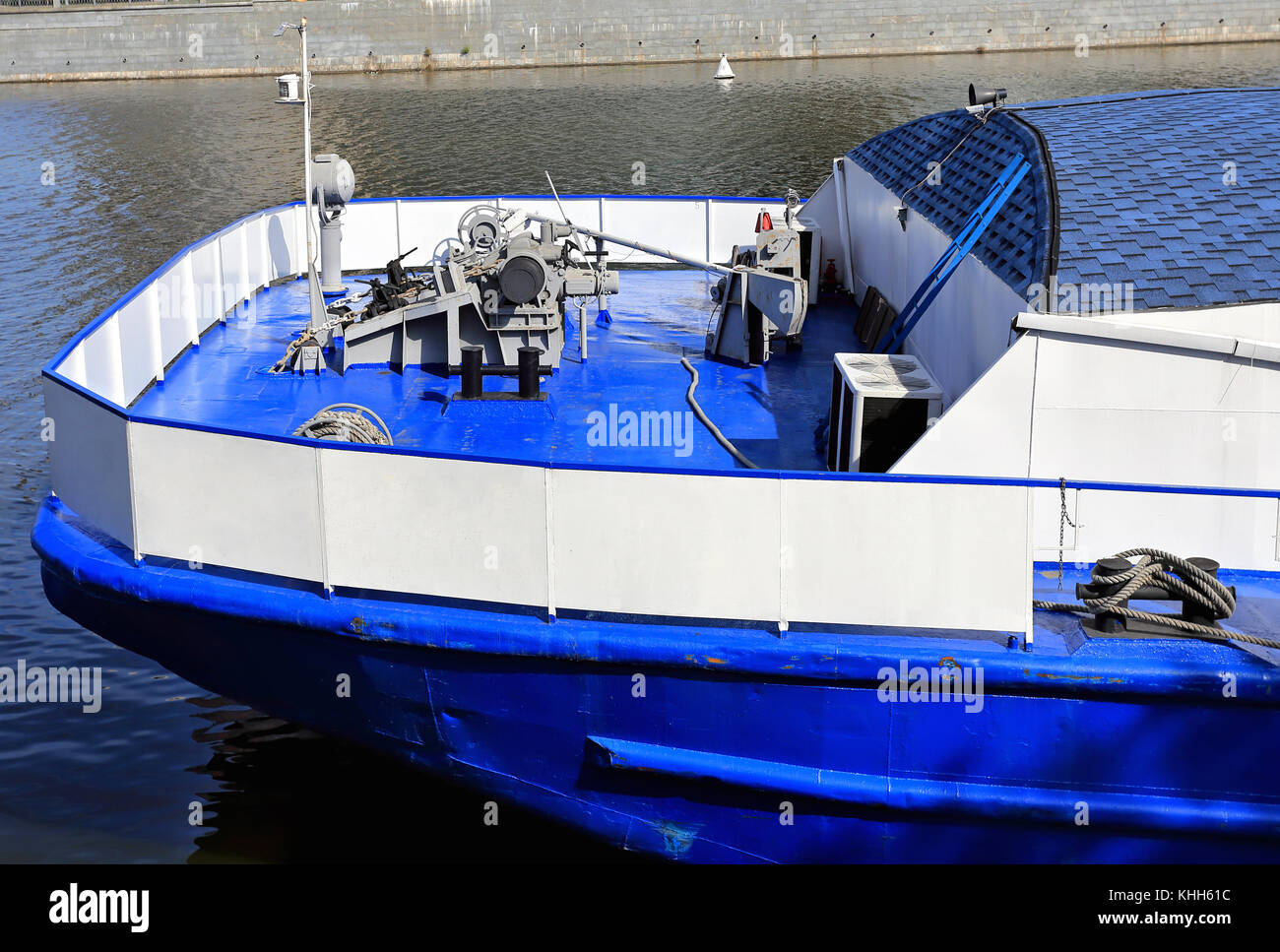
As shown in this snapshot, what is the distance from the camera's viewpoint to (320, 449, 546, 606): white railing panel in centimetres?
738

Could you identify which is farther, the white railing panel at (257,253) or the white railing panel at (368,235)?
the white railing panel at (368,235)

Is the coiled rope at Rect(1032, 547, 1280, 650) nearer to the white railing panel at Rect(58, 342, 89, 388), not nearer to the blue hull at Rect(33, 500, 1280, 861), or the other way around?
the blue hull at Rect(33, 500, 1280, 861)

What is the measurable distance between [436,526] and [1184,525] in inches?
163

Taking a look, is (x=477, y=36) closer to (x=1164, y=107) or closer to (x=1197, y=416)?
(x=1164, y=107)

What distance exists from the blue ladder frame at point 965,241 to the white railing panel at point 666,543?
366 centimetres

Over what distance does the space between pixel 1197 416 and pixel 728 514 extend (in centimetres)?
292

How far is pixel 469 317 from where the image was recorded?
12172 millimetres

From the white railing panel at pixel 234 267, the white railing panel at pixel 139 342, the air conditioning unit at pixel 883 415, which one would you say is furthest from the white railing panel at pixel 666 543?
the white railing panel at pixel 234 267

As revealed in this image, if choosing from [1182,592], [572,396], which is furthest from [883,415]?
[572,396]

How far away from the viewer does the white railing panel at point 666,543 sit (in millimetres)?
7137

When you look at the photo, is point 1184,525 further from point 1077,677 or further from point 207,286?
point 207,286

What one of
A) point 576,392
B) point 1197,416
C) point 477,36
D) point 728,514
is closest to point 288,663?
point 728,514

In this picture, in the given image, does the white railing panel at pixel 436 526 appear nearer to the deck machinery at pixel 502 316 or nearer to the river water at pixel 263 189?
the river water at pixel 263 189
